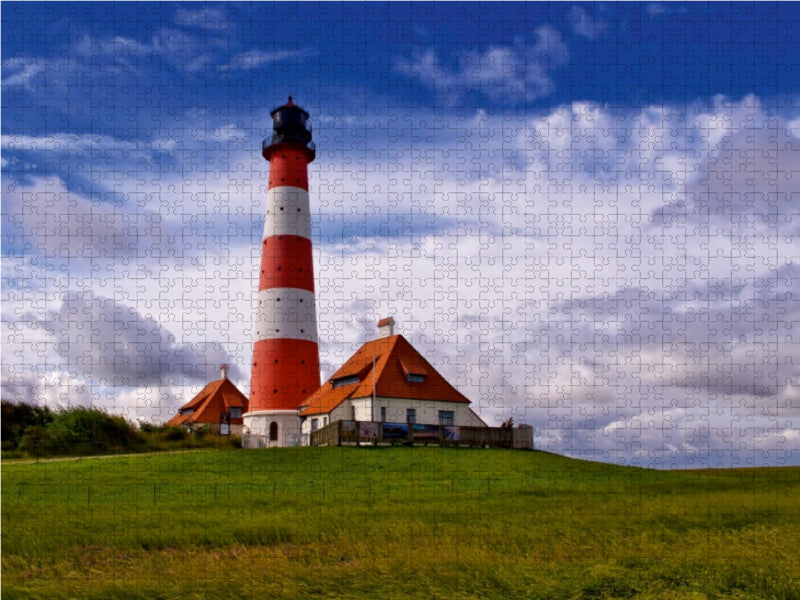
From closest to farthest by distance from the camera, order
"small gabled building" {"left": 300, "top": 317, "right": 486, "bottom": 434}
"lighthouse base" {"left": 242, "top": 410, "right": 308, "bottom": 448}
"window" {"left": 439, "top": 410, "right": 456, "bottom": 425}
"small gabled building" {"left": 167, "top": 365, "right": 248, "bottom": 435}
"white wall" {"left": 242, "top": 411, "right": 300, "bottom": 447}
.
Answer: "small gabled building" {"left": 300, "top": 317, "right": 486, "bottom": 434}
"lighthouse base" {"left": 242, "top": 410, "right": 308, "bottom": 448}
"white wall" {"left": 242, "top": 411, "right": 300, "bottom": 447}
"window" {"left": 439, "top": 410, "right": 456, "bottom": 425}
"small gabled building" {"left": 167, "top": 365, "right": 248, "bottom": 435}

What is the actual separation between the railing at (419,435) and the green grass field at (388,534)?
35.8ft

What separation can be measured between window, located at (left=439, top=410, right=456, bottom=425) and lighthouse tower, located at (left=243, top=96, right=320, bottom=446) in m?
9.28

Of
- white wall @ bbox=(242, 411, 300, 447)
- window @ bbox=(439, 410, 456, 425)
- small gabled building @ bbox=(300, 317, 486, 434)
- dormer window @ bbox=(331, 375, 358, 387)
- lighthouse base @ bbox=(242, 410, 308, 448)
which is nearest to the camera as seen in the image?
small gabled building @ bbox=(300, 317, 486, 434)

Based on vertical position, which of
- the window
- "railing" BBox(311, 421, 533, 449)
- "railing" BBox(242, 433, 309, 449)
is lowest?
"railing" BBox(242, 433, 309, 449)

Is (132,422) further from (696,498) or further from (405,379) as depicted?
(696,498)

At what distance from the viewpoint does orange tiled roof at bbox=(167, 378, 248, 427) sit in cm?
7019

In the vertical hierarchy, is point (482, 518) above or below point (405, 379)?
below

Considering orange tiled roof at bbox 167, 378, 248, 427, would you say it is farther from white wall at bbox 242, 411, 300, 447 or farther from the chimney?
the chimney

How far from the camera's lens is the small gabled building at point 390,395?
5206 centimetres

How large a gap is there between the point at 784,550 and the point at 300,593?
21.1ft

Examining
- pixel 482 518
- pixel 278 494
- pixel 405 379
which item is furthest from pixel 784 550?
pixel 405 379

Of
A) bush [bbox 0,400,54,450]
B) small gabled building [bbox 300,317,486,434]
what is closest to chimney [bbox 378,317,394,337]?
small gabled building [bbox 300,317,486,434]

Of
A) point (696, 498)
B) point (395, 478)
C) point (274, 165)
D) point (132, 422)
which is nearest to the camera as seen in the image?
point (696, 498)

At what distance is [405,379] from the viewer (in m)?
53.9
